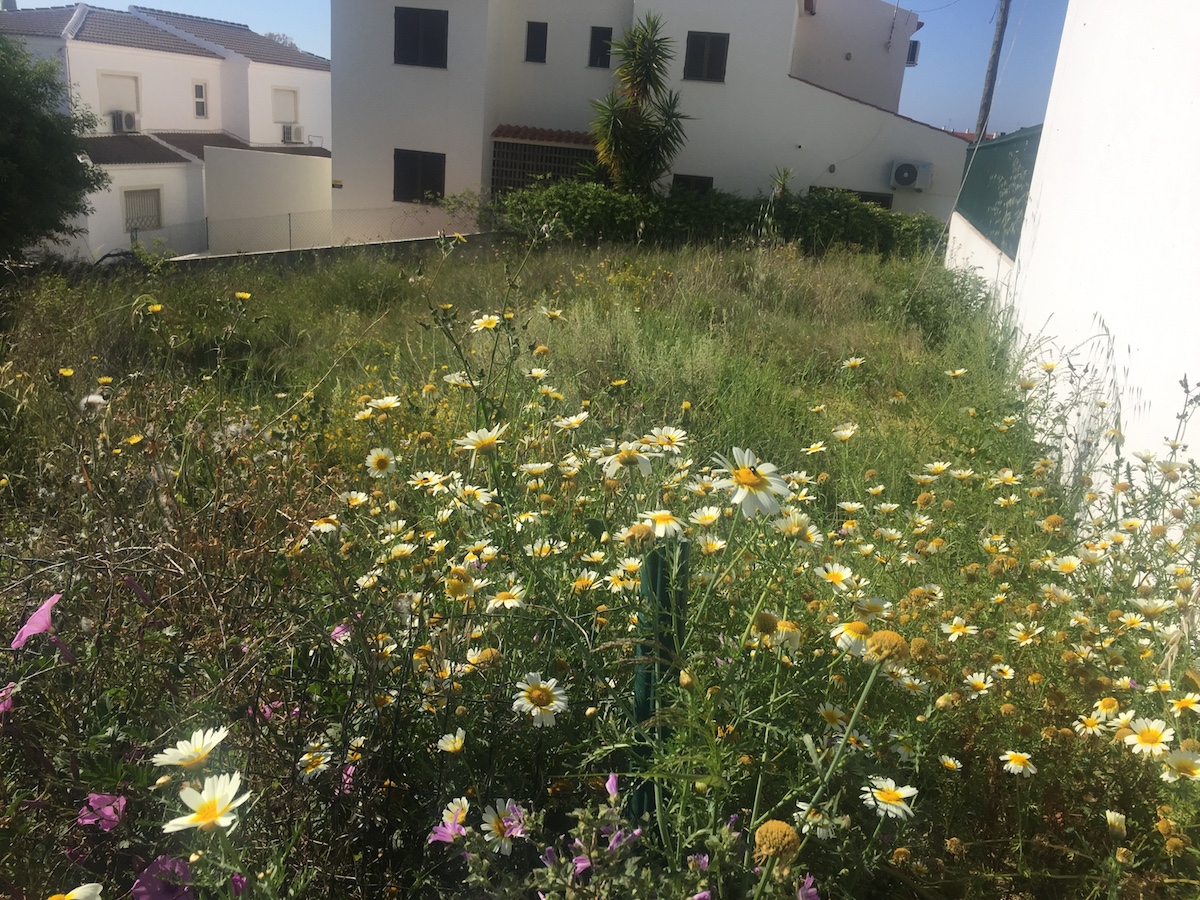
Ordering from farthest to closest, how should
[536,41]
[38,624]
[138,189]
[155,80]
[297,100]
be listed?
[297,100]
[155,80]
[138,189]
[536,41]
[38,624]

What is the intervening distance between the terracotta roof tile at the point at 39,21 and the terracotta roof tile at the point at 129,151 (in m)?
2.80

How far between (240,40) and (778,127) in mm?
22228

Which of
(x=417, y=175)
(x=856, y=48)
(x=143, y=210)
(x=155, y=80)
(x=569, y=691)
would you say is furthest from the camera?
(x=155, y=80)

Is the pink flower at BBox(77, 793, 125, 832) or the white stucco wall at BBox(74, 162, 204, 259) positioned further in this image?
the white stucco wall at BBox(74, 162, 204, 259)

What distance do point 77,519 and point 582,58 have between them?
16.9 metres

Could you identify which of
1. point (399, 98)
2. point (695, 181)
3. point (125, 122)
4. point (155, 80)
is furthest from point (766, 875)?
point (155, 80)

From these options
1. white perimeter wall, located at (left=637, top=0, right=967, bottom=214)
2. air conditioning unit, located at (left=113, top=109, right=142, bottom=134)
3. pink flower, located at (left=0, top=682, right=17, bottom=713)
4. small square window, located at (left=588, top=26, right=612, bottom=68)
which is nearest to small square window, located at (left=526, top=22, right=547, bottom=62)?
small square window, located at (left=588, top=26, right=612, bottom=68)

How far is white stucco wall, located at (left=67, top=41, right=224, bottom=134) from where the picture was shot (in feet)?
77.1

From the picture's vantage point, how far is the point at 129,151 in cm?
2330

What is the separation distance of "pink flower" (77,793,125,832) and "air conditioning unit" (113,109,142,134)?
1113 inches

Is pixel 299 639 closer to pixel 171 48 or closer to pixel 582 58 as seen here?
pixel 582 58

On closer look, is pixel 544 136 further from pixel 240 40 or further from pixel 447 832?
pixel 240 40

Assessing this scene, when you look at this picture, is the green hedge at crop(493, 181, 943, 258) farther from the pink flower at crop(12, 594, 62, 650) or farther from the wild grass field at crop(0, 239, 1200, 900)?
the pink flower at crop(12, 594, 62, 650)

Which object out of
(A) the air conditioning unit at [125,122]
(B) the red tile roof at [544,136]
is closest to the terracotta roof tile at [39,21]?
(A) the air conditioning unit at [125,122]
